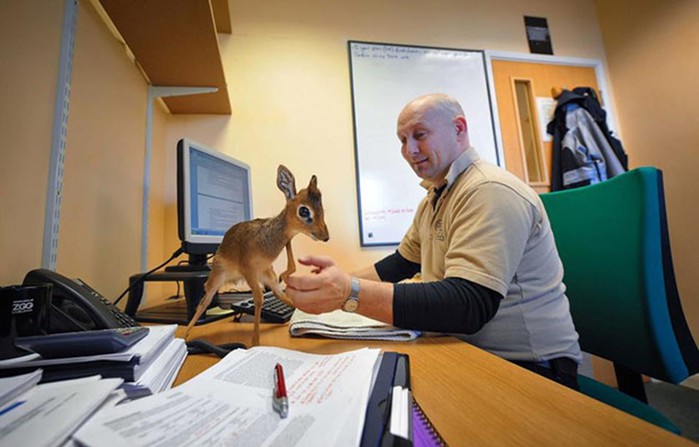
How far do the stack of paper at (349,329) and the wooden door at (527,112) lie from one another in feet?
4.96

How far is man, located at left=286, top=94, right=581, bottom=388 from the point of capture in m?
0.50

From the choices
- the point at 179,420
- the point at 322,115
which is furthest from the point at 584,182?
the point at 179,420

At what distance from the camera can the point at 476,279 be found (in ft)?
1.67

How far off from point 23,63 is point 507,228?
0.95m

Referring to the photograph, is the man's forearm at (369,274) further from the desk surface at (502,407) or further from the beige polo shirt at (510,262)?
the desk surface at (502,407)

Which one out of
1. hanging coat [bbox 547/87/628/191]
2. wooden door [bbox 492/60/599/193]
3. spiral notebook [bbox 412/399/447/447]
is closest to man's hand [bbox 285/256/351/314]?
spiral notebook [bbox 412/399/447/447]

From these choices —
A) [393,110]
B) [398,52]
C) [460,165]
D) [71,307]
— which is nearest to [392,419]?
[71,307]

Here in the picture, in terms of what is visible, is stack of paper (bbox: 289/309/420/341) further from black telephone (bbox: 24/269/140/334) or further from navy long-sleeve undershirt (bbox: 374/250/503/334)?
black telephone (bbox: 24/269/140/334)

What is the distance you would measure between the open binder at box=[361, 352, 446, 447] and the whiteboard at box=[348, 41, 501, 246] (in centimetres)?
113

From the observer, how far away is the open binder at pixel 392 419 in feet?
0.71

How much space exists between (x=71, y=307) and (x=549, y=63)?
2.50 m

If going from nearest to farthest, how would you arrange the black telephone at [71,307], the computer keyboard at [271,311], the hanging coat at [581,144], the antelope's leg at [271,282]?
the black telephone at [71,307] → the antelope's leg at [271,282] → the computer keyboard at [271,311] → the hanging coat at [581,144]

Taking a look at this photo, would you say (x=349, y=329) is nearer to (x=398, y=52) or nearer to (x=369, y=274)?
(x=369, y=274)

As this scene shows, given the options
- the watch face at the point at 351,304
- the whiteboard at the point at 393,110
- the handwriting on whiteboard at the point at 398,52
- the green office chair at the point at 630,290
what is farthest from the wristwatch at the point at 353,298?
the handwriting on whiteboard at the point at 398,52
